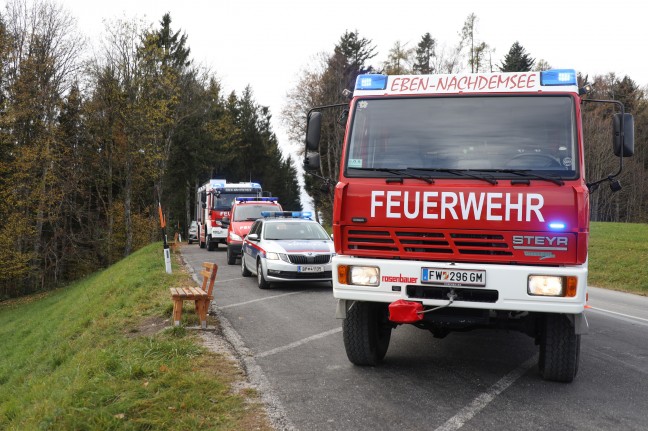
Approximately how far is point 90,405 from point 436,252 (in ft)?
11.2

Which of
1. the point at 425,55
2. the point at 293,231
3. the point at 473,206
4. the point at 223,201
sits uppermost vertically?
the point at 425,55

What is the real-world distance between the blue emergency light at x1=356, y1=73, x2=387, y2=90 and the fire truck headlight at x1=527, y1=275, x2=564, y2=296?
2.44 meters

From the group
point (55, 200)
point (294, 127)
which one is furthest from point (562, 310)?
point (294, 127)

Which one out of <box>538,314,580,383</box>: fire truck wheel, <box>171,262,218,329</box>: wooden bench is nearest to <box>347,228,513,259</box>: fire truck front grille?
<box>538,314,580,383</box>: fire truck wheel

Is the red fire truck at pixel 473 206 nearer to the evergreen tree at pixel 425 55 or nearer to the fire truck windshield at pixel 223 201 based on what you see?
the fire truck windshield at pixel 223 201

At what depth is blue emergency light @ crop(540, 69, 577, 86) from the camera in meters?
5.62

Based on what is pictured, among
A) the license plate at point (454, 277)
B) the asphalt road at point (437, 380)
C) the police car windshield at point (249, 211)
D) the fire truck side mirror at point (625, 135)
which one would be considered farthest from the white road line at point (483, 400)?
the police car windshield at point (249, 211)

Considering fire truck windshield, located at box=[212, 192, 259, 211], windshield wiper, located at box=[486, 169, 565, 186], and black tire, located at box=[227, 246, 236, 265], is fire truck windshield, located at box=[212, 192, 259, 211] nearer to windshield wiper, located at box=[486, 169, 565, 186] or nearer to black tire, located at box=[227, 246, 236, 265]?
black tire, located at box=[227, 246, 236, 265]

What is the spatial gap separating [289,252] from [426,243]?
7386 mm

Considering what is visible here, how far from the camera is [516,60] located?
162 ft

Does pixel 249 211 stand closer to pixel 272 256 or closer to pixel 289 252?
pixel 272 256

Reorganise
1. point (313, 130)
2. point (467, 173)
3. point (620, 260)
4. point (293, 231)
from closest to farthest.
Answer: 1. point (467, 173)
2. point (313, 130)
3. point (293, 231)
4. point (620, 260)

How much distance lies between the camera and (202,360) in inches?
251

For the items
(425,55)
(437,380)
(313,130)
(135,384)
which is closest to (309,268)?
(313,130)
